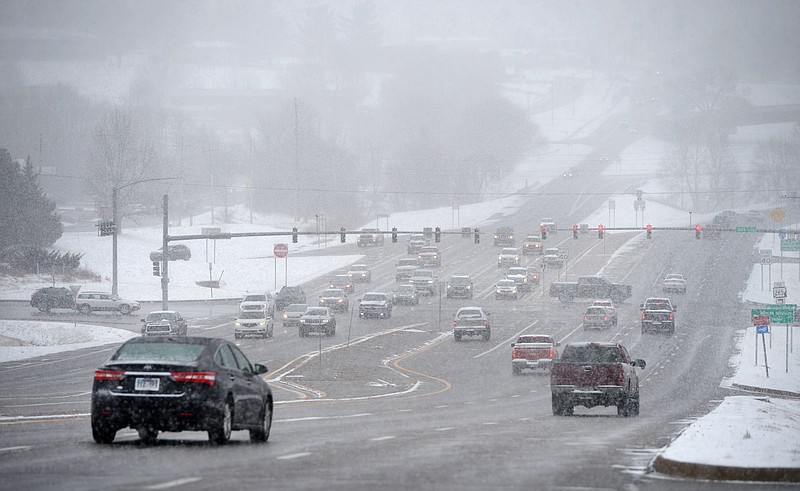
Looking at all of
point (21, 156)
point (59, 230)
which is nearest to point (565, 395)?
point (59, 230)

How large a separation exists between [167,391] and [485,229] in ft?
370

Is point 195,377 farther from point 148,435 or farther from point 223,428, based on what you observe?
point 148,435

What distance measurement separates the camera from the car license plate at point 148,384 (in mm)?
14551

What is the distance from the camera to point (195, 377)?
14.6 m

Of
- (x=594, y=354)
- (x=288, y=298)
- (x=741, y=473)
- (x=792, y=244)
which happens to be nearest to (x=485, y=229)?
(x=792, y=244)

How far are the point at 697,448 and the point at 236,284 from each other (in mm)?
85054

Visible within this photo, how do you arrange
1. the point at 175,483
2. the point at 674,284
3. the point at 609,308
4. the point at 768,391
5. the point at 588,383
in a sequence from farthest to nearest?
the point at 674,284 < the point at 609,308 < the point at 768,391 < the point at 588,383 < the point at 175,483

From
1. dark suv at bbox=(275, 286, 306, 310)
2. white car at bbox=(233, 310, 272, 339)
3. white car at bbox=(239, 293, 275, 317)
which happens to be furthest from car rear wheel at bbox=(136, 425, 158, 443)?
dark suv at bbox=(275, 286, 306, 310)

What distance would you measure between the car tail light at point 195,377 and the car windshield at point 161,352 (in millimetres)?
253

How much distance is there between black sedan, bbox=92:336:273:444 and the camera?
14.5 meters

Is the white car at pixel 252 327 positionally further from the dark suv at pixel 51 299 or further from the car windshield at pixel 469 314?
the dark suv at pixel 51 299

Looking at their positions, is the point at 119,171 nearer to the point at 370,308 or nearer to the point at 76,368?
the point at 370,308

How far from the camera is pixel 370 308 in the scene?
68.0 metres

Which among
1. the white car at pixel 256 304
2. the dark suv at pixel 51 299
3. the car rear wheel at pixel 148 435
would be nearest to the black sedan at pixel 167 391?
the car rear wheel at pixel 148 435
